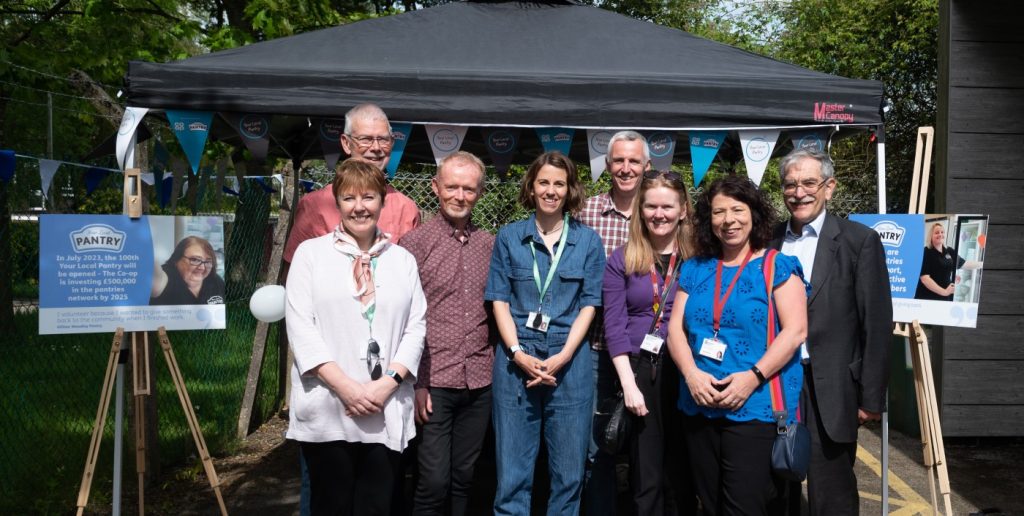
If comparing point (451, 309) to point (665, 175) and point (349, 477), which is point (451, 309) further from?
point (665, 175)

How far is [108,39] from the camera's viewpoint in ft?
25.5

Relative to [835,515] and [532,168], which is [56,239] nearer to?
[532,168]

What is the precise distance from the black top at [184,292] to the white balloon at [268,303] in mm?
183

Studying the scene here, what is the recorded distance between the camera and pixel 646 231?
3307mm

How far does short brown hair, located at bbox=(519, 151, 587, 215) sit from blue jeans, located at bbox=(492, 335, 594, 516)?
604 mm

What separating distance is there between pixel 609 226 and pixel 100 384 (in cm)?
463

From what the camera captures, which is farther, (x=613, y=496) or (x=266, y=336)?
(x=266, y=336)

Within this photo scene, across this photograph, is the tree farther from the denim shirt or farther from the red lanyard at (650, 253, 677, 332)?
the denim shirt

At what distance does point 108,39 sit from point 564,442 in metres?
6.83

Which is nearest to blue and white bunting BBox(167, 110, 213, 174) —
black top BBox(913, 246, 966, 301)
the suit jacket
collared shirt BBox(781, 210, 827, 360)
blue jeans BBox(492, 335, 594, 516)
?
blue jeans BBox(492, 335, 594, 516)

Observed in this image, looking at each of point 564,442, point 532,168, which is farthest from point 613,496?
point 532,168

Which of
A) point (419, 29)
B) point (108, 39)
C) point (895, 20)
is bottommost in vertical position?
point (419, 29)

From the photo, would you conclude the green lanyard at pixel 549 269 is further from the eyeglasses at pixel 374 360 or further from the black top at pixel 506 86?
the black top at pixel 506 86

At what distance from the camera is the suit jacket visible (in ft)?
10.3
